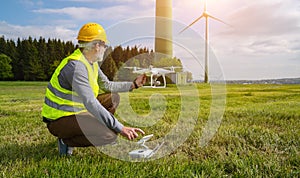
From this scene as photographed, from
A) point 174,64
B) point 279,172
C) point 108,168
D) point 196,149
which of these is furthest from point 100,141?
point 279,172

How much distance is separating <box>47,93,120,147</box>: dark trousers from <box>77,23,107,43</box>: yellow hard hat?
812mm

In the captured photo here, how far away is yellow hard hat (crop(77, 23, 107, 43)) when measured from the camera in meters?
3.11

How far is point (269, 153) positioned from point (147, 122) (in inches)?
108

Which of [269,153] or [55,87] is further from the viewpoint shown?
[269,153]

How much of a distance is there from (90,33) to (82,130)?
3.45 feet

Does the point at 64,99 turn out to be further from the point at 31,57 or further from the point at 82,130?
the point at 31,57

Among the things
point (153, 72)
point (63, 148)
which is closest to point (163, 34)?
point (153, 72)

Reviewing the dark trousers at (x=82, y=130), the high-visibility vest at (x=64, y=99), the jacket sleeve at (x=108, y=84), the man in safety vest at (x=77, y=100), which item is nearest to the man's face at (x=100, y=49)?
the man in safety vest at (x=77, y=100)

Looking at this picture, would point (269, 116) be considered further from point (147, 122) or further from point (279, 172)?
point (279, 172)

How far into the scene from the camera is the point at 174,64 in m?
4.08

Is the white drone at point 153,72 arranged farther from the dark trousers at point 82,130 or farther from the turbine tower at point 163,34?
the dark trousers at point 82,130

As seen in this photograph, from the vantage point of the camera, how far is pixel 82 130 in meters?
3.17

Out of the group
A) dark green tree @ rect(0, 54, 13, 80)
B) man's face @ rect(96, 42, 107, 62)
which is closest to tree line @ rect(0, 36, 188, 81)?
dark green tree @ rect(0, 54, 13, 80)

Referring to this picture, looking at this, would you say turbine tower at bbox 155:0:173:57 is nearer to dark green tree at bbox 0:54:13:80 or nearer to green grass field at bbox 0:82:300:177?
green grass field at bbox 0:82:300:177
